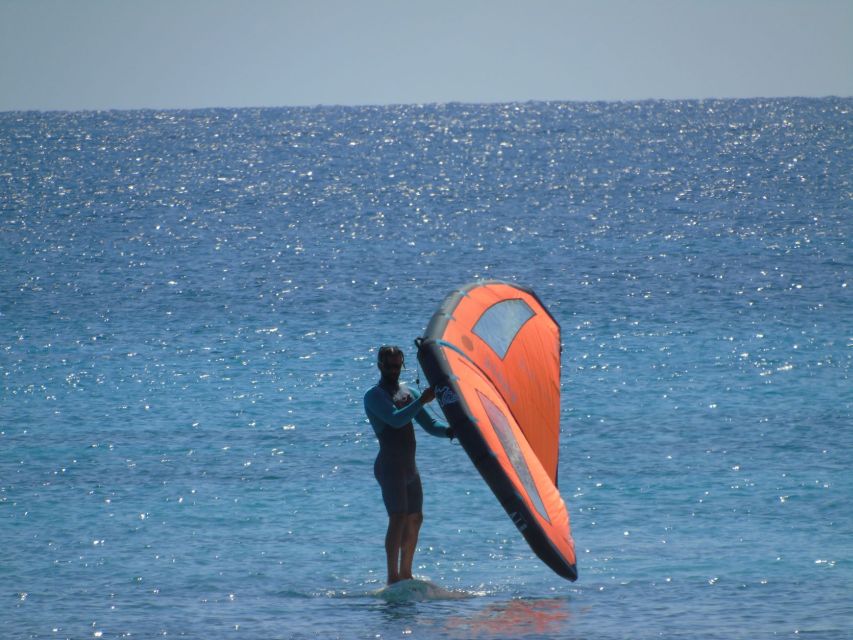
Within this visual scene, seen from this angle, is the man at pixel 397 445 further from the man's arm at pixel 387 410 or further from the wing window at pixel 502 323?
the wing window at pixel 502 323

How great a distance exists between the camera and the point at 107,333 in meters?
24.9

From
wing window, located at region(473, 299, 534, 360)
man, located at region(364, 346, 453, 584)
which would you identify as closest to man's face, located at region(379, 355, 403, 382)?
man, located at region(364, 346, 453, 584)

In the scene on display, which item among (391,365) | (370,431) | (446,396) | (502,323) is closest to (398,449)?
(391,365)

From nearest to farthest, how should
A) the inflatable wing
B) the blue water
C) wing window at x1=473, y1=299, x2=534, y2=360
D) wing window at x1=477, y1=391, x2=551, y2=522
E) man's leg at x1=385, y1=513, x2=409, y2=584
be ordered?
1. the inflatable wing
2. wing window at x1=477, y1=391, x2=551, y2=522
3. man's leg at x1=385, y1=513, x2=409, y2=584
4. the blue water
5. wing window at x1=473, y1=299, x2=534, y2=360

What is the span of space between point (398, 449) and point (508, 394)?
1085 mm

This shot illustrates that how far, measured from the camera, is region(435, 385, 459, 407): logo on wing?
8.34 m

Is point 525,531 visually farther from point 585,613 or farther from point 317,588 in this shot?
point 317,588

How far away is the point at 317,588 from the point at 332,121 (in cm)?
10702

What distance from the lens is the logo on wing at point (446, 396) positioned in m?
8.34

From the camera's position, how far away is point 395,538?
31.1ft

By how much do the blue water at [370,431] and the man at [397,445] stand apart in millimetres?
542

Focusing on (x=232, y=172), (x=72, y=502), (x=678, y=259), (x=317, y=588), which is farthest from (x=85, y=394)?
(x=232, y=172)

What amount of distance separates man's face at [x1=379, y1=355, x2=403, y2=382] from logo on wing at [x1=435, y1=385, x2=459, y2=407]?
27.3 inches

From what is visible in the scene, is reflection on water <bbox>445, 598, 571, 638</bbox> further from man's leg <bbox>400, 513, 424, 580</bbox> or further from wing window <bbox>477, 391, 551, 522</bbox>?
wing window <bbox>477, 391, 551, 522</bbox>
